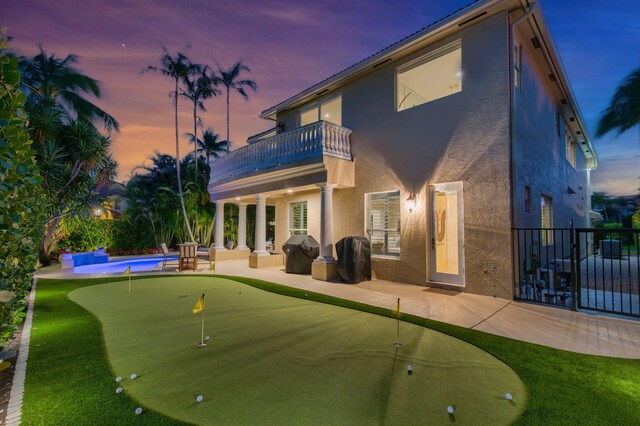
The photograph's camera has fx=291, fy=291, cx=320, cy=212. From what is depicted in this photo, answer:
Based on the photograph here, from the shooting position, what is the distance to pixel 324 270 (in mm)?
9523

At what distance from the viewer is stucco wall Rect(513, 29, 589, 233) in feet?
24.8

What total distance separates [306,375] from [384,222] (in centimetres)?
697

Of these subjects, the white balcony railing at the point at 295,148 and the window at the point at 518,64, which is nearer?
the window at the point at 518,64

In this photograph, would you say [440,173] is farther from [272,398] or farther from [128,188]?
[128,188]

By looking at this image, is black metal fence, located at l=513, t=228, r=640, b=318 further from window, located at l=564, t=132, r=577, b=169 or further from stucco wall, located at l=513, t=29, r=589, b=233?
window, located at l=564, t=132, r=577, b=169

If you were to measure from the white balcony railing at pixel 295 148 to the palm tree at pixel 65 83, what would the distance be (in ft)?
32.9

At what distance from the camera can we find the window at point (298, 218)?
13.4 m

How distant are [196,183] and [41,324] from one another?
53.7ft

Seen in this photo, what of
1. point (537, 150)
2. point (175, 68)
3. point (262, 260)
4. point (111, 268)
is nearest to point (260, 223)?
point (262, 260)

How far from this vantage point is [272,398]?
2822 mm

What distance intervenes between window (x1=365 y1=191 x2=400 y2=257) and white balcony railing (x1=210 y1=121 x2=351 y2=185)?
6.32 feet

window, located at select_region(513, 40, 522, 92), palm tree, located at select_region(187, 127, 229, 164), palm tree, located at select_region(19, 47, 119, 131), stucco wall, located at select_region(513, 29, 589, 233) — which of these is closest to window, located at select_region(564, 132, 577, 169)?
stucco wall, located at select_region(513, 29, 589, 233)

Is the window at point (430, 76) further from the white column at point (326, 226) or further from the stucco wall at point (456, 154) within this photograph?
the white column at point (326, 226)

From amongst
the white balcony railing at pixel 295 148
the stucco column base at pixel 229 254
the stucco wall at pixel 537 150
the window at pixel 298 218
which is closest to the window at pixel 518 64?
the stucco wall at pixel 537 150
